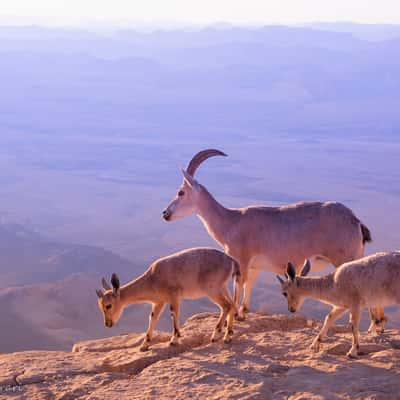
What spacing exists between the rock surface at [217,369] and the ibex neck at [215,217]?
214 centimetres

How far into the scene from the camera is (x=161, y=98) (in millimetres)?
122188

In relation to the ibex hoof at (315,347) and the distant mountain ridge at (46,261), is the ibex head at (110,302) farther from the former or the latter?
the distant mountain ridge at (46,261)

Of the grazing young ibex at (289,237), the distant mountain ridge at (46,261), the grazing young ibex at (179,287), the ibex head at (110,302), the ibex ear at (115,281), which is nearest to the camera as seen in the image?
the grazing young ibex at (179,287)

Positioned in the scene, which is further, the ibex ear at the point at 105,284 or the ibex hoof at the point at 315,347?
the ibex ear at the point at 105,284

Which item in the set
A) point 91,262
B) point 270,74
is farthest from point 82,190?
point 270,74

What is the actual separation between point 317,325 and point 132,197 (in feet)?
163

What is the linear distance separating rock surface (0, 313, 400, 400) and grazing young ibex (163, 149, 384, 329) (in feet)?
4.64

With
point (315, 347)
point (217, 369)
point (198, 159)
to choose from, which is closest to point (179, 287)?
point (217, 369)

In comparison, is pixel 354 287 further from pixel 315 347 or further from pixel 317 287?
pixel 315 347

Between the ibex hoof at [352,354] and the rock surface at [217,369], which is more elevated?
the ibex hoof at [352,354]

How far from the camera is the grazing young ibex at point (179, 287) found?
10.5 metres

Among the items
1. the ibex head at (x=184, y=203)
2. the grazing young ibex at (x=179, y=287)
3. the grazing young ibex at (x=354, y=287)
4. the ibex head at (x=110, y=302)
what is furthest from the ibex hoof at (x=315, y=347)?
the ibex head at (x=184, y=203)

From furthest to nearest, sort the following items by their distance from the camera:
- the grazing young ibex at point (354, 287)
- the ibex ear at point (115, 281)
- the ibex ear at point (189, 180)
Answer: the ibex ear at point (189, 180) < the ibex ear at point (115, 281) < the grazing young ibex at point (354, 287)

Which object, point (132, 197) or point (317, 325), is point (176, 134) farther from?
point (317, 325)
